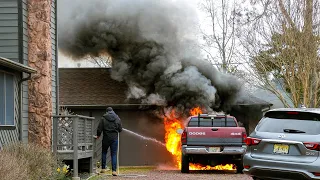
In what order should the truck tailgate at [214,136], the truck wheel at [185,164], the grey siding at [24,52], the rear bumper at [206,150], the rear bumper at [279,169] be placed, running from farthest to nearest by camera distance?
the truck wheel at [185,164]
the truck tailgate at [214,136]
the rear bumper at [206,150]
the grey siding at [24,52]
the rear bumper at [279,169]

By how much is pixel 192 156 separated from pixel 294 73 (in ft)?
36.7

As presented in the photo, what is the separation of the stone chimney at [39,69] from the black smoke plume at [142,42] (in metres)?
10.4

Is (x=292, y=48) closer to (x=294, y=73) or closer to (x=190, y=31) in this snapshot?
(x=294, y=73)

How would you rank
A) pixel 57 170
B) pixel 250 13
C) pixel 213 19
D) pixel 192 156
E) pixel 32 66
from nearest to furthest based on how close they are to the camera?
pixel 57 170, pixel 32 66, pixel 192 156, pixel 250 13, pixel 213 19

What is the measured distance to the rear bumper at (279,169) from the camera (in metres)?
9.91

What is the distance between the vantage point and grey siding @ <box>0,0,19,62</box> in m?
14.4

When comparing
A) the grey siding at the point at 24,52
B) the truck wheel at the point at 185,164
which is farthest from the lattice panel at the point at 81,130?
the truck wheel at the point at 185,164

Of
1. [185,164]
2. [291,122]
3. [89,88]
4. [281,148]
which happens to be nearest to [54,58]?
[185,164]

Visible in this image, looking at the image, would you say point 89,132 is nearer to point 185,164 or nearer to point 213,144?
point 185,164

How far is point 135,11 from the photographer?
25.8 m

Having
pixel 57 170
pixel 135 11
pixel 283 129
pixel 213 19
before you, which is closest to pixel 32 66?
pixel 57 170

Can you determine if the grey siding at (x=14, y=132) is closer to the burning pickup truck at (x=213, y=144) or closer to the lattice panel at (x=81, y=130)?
the lattice panel at (x=81, y=130)

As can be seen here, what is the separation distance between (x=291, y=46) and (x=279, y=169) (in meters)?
16.5

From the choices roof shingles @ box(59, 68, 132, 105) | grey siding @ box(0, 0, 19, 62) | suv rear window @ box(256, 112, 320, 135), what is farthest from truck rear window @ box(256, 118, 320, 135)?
roof shingles @ box(59, 68, 132, 105)
